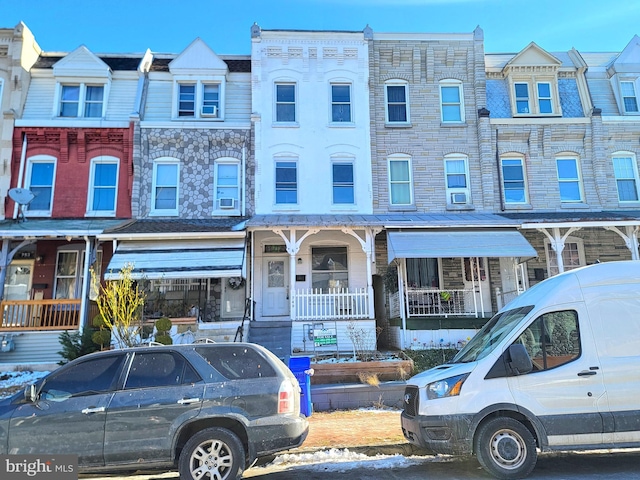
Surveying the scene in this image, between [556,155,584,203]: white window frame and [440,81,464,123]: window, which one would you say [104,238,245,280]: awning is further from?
[556,155,584,203]: white window frame

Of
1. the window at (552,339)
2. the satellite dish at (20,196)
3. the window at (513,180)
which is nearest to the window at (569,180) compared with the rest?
the window at (513,180)

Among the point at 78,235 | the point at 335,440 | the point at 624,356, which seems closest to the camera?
the point at 624,356

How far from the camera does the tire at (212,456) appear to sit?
5.06 metres

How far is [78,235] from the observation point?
13.4 meters

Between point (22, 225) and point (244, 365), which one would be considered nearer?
point (244, 365)

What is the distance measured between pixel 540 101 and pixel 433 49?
447cm

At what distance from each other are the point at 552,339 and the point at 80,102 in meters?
16.8

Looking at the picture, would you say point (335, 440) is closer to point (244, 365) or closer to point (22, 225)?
point (244, 365)

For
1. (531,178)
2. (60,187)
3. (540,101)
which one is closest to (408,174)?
(531,178)

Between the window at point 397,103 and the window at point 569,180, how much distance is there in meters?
5.80

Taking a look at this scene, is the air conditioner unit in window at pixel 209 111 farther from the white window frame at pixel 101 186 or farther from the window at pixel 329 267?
the window at pixel 329 267

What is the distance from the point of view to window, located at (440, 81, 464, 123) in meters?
17.1

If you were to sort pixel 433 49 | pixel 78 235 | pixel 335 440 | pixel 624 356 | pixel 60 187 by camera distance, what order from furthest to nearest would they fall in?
pixel 433 49, pixel 60 187, pixel 78 235, pixel 335 440, pixel 624 356

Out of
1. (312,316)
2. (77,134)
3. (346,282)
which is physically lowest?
(312,316)
